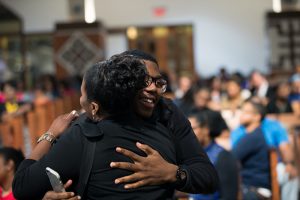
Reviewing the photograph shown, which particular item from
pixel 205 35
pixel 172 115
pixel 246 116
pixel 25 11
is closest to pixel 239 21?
pixel 205 35

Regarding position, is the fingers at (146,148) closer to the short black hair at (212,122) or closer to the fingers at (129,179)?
the fingers at (129,179)

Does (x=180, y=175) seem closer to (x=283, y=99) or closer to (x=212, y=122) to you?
(x=212, y=122)

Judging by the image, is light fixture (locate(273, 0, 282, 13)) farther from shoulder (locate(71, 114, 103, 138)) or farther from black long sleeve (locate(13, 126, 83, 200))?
black long sleeve (locate(13, 126, 83, 200))

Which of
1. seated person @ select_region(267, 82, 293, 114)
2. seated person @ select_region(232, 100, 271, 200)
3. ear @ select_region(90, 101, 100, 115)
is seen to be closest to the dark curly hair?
ear @ select_region(90, 101, 100, 115)

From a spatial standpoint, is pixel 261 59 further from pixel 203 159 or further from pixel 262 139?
pixel 203 159

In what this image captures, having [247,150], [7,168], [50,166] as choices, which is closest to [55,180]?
[50,166]

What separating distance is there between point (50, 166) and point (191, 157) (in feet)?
1.91

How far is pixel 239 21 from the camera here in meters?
20.1

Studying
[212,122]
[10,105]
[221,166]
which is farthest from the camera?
[10,105]

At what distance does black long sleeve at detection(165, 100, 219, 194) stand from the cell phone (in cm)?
48

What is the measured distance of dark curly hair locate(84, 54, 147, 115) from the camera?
7.83 ft

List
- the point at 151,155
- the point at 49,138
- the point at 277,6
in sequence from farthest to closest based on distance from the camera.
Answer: the point at 277,6
the point at 49,138
the point at 151,155

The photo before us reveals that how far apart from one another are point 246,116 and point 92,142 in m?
4.00

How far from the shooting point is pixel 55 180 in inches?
92.3
